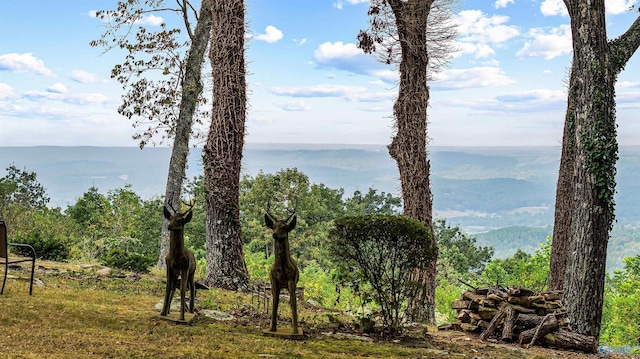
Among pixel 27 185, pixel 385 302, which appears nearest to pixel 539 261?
pixel 385 302

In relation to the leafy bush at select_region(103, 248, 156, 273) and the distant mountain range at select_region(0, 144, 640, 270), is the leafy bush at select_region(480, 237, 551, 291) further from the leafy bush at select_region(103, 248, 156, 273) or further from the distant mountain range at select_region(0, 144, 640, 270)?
the distant mountain range at select_region(0, 144, 640, 270)

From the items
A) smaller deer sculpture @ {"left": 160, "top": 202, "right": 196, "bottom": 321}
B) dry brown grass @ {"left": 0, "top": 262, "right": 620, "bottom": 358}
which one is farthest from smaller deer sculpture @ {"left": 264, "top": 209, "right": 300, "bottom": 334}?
smaller deer sculpture @ {"left": 160, "top": 202, "right": 196, "bottom": 321}

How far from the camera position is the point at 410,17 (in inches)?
459

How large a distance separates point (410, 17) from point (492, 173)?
320 feet

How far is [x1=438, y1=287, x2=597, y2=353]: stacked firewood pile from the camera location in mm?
8680

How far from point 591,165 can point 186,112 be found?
29.7 feet

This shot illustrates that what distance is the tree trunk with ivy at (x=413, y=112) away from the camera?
11555 millimetres

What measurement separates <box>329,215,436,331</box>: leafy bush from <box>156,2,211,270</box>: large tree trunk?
25.8 feet

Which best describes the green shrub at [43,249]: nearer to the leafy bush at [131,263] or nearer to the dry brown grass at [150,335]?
the leafy bush at [131,263]

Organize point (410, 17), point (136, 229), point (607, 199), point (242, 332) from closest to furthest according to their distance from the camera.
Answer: point (242, 332) < point (607, 199) < point (410, 17) < point (136, 229)

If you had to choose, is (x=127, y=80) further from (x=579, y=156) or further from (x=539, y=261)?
(x=539, y=261)

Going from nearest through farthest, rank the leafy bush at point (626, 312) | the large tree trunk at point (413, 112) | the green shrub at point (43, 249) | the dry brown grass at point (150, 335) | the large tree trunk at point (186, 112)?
the dry brown grass at point (150, 335), the large tree trunk at point (413, 112), the green shrub at point (43, 249), the large tree trunk at point (186, 112), the leafy bush at point (626, 312)

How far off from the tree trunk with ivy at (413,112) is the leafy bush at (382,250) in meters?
4.35

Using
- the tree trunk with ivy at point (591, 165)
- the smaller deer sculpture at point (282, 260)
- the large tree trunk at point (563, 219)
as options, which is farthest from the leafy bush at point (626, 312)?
the smaller deer sculpture at point (282, 260)
